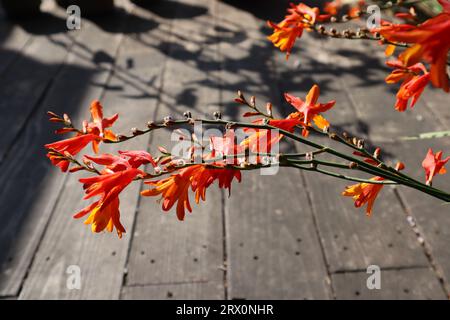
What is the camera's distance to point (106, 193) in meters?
0.55

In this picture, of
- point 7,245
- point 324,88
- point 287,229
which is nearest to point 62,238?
point 7,245

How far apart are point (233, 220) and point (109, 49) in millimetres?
1776

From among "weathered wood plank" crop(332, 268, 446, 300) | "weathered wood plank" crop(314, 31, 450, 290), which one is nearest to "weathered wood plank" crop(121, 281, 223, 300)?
"weathered wood plank" crop(332, 268, 446, 300)

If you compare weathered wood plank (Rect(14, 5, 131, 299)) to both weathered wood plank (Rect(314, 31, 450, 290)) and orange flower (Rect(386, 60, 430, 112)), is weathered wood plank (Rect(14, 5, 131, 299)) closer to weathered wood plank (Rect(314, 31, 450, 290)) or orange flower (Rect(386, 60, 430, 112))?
weathered wood plank (Rect(314, 31, 450, 290))

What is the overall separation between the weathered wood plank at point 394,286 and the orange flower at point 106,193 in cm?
104

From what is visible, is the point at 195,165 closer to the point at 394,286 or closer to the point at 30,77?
the point at 394,286

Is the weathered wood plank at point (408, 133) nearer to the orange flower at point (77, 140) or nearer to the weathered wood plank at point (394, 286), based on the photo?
the weathered wood plank at point (394, 286)

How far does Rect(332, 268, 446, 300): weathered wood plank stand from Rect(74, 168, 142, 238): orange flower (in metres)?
1.04

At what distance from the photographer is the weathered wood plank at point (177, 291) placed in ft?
4.78

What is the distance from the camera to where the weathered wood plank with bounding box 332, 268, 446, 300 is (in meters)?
1.43

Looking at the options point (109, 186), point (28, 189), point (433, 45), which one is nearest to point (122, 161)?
point (109, 186)

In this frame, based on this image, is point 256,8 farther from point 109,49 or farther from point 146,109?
point 146,109

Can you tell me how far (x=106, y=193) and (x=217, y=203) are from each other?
1291 mm

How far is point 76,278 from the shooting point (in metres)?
1.54
